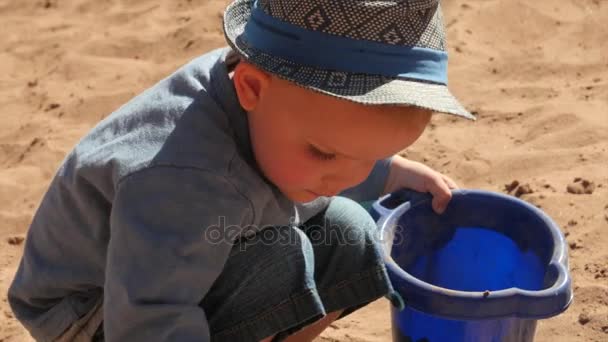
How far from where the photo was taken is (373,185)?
2.03m

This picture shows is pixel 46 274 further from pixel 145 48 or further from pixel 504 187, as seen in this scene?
pixel 145 48

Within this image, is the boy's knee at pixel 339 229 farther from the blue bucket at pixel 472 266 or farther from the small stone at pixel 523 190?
the small stone at pixel 523 190

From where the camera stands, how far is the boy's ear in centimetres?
145

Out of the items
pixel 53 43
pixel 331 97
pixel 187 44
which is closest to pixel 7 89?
pixel 53 43

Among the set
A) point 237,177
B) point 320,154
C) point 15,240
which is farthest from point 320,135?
point 15,240

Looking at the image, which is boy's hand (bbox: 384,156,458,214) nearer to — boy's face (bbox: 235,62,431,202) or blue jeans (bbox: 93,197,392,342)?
blue jeans (bbox: 93,197,392,342)

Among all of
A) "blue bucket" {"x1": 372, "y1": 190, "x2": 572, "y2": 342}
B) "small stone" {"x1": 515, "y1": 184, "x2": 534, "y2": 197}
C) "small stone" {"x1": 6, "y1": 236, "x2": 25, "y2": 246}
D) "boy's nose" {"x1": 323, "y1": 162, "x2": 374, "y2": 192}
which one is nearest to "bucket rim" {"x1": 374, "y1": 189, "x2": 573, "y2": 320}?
"blue bucket" {"x1": 372, "y1": 190, "x2": 572, "y2": 342}

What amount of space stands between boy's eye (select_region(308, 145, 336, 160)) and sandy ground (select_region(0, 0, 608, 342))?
0.77 metres

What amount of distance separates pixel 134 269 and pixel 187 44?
6.58 ft

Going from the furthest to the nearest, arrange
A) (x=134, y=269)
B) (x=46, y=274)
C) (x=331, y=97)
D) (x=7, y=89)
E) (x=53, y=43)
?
(x=53, y=43) < (x=7, y=89) < (x=46, y=274) < (x=134, y=269) < (x=331, y=97)

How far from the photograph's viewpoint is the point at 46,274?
5.51 feet

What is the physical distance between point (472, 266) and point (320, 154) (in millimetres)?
684

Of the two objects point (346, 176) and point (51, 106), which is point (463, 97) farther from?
point (346, 176)

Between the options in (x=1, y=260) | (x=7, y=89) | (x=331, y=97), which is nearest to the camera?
(x=331, y=97)
